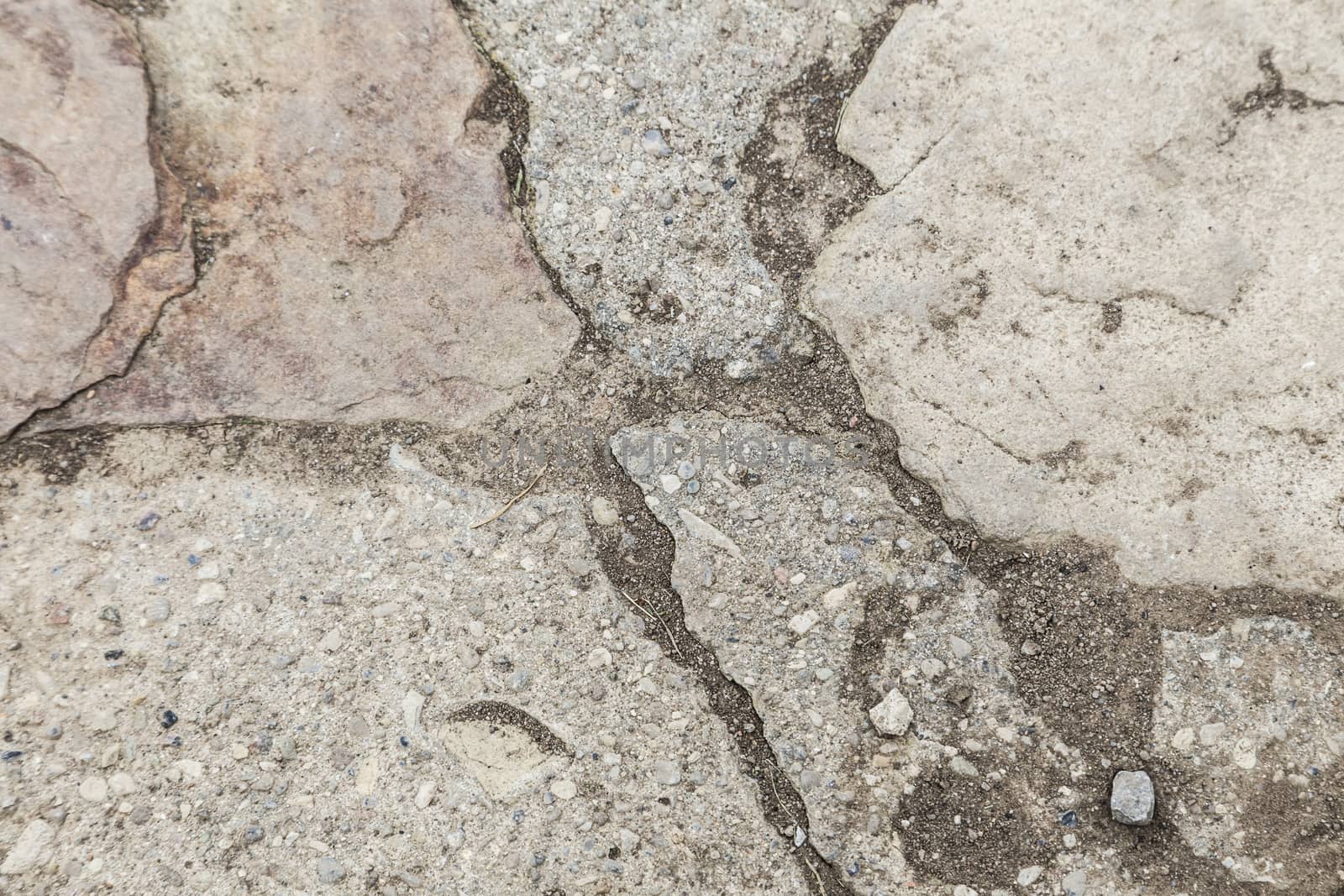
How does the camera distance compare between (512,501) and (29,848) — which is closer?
(29,848)

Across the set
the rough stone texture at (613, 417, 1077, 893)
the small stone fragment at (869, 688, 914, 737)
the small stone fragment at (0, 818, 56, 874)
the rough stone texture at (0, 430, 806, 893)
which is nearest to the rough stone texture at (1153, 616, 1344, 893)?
the rough stone texture at (613, 417, 1077, 893)

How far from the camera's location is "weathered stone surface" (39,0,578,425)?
168 cm

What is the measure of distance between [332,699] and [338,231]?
102 cm

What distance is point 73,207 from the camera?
1.62 metres

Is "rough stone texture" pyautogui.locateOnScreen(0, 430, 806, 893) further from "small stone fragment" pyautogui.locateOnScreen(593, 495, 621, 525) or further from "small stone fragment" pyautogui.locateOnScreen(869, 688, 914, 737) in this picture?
"small stone fragment" pyautogui.locateOnScreen(869, 688, 914, 737)

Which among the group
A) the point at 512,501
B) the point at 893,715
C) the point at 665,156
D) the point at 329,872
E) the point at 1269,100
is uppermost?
the point at 1269,100

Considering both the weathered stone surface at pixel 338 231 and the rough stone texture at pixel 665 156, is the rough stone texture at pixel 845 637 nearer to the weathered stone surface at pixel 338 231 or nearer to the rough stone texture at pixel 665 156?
the rough stone texture at pixel 665 156

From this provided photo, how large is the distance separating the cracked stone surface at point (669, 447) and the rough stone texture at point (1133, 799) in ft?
0.09

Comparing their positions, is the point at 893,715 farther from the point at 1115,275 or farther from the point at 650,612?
the point at 1115,275

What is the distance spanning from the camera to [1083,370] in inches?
67.4

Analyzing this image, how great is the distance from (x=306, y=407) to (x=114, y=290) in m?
0.45

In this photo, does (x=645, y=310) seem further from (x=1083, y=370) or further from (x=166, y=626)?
(x=166, y=626)

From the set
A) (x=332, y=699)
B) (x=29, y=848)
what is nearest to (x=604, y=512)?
(x=332, y=699)

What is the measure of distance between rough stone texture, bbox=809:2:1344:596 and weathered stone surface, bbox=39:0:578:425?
778 mm
